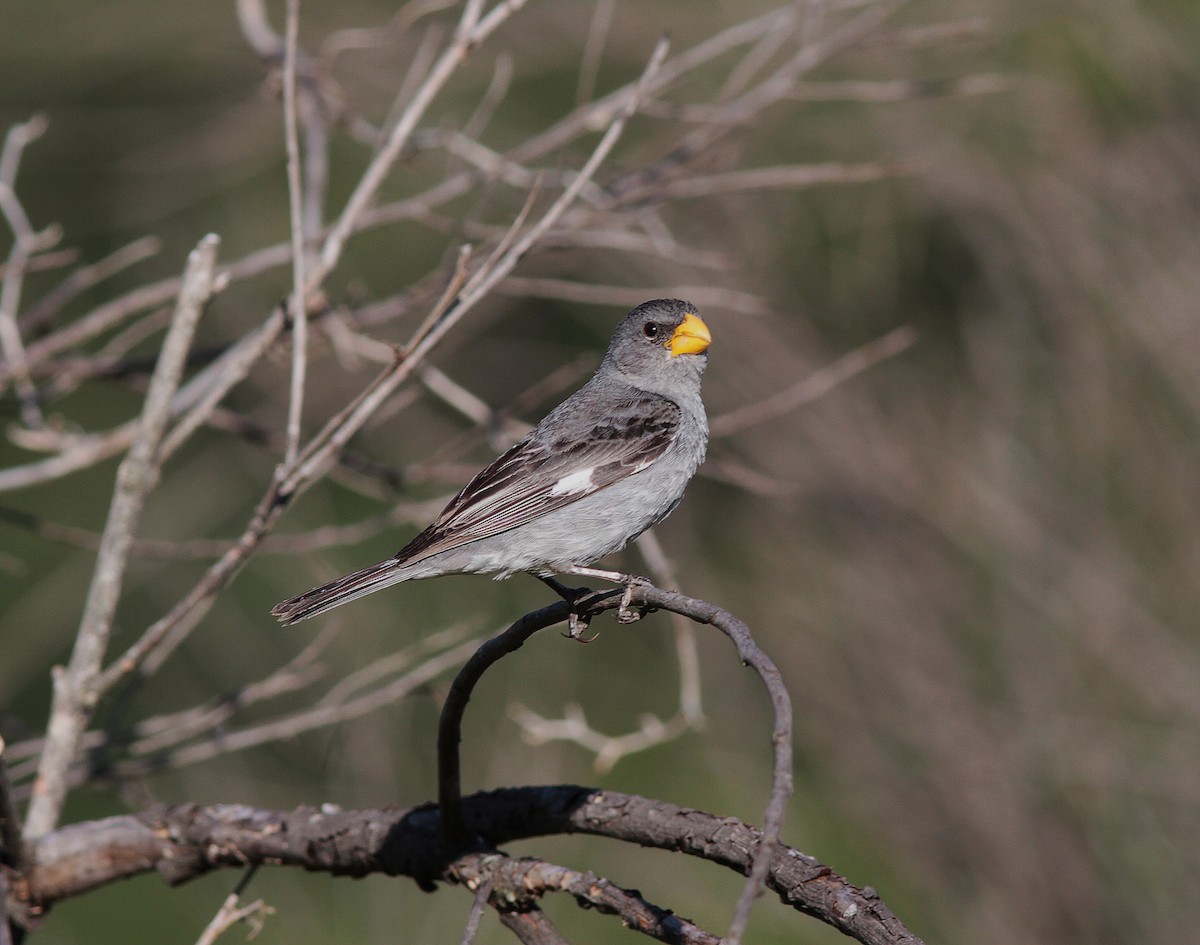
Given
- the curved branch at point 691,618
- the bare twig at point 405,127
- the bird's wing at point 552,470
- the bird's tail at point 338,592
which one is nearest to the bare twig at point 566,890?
the curved branch at point 691,618

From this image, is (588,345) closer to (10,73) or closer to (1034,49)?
(1034,49)

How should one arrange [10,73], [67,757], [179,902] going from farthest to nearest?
[10,73] → [179,902] → [67,757]

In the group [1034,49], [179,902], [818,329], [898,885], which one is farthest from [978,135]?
[179,902]

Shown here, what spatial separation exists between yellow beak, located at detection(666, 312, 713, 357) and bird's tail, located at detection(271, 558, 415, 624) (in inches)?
63.5

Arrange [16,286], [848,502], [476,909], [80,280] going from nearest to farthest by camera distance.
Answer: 1. [476,909]
2. [16,286]
3. [80,280]
4. [848,502]

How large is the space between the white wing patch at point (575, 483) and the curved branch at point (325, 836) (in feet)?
3.99

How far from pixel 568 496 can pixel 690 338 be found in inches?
40.4

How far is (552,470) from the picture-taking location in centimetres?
416

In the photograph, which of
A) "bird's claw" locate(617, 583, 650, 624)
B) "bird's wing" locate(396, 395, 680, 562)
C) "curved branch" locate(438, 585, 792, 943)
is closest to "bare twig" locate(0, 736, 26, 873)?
"curved branch" locate(438, 585, 792, 943)

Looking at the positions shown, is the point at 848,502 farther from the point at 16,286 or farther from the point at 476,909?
Result: the point at 476,909

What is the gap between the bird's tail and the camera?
330 cm

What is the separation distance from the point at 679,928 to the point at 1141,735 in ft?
17.1

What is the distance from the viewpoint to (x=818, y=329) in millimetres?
7488

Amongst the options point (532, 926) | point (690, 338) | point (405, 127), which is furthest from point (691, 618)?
point (690, 338)
